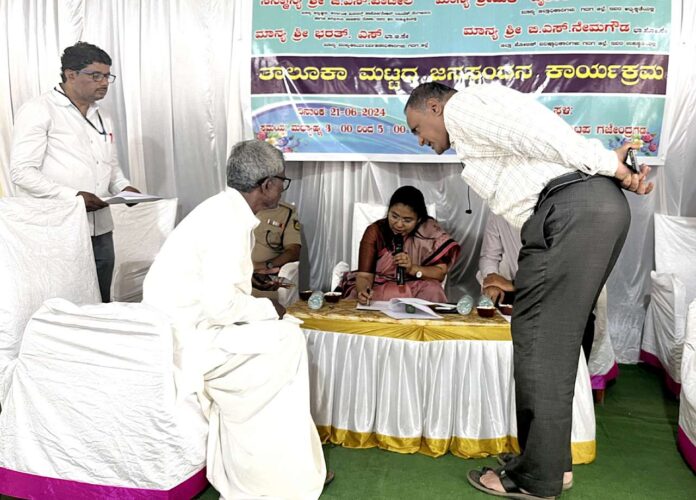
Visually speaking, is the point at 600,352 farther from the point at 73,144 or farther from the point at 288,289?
the point at 73,144

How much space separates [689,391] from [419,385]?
993 mm

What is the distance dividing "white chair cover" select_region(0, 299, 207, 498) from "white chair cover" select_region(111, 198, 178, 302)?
169 cm

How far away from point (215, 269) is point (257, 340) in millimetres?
262

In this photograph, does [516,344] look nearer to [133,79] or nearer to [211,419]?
[211,419]

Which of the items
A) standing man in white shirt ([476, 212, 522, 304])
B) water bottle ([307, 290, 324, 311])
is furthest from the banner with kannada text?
water bottle ([307, 290, 324, 311])

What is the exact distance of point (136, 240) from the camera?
153 inches

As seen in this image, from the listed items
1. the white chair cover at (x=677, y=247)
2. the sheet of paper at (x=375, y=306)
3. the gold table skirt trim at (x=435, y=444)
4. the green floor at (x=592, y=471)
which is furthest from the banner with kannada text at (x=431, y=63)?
the gold table skirt trim at (x=435, y=444)

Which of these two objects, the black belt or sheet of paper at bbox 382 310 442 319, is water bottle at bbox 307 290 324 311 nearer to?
sheet of paper at bbox 382 310 442 319

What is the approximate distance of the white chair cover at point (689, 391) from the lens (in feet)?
8.08

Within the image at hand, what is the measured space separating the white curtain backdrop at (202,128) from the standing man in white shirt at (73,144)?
1087 mm

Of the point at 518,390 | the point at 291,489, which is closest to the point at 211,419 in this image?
the point at 291,489

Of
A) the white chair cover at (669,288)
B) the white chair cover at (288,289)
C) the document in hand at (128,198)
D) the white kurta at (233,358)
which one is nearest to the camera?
the white kurta at (233,358)

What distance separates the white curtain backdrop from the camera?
4.07 metres

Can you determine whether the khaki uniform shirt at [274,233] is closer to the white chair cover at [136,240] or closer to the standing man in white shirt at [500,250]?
the white chair cover at [136,240]
